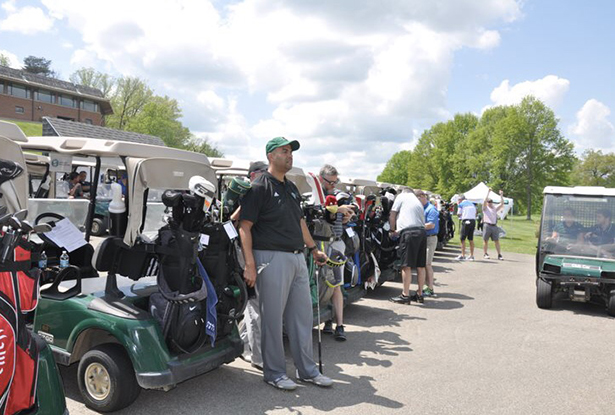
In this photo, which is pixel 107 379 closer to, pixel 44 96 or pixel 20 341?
pixel 20 341

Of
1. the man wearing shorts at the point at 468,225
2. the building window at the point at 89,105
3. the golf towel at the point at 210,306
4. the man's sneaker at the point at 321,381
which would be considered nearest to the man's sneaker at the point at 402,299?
the man's sneaker at the point at 321,381

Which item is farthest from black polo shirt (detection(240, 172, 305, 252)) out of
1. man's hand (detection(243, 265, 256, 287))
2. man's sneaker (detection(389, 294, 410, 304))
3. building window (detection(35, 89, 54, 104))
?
building window (detection(35, 89, 54, 104))

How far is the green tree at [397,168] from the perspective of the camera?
88812 mm

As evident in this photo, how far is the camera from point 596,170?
75.7 metres

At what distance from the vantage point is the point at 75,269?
3914mm

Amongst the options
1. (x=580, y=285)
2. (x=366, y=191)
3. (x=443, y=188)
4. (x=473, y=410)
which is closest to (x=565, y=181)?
(x=443, y=188)

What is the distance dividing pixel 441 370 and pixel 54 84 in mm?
64043

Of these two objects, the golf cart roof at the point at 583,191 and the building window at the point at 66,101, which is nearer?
the golf cart roof at the point at 583,191

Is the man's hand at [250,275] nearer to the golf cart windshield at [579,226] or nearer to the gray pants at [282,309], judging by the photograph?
the gray pants at [282,309]

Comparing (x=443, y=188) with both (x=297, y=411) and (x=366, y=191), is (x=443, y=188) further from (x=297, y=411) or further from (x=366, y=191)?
(x=297, y=411)

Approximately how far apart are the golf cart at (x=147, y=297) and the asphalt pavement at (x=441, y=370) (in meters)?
0.38

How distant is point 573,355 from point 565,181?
50269 millimetres

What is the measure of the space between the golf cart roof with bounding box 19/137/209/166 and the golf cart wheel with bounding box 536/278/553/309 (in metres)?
6.15

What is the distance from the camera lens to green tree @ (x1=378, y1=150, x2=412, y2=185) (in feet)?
291
